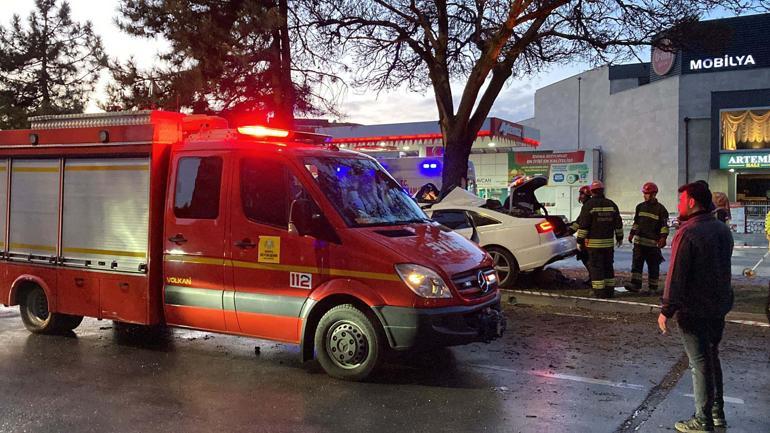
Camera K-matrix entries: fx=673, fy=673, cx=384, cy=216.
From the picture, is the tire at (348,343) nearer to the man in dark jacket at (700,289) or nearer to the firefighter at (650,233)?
the man in dark jacket at (700,289)

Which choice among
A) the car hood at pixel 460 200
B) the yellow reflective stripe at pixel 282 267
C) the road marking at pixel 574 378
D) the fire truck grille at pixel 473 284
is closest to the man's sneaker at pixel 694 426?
the road marking at pixel 574 378

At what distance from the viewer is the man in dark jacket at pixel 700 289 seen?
14.7 feet

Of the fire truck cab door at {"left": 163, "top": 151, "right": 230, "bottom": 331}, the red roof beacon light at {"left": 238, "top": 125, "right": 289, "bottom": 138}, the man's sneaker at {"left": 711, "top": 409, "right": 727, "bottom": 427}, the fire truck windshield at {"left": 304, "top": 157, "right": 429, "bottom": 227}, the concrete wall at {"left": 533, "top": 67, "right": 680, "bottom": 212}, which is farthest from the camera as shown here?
the concrete wall at {"left": 533, "top": 67, "right": 680, "bottom": 212}

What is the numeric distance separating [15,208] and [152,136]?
2359 mm

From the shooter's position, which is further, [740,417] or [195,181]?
[195,181]

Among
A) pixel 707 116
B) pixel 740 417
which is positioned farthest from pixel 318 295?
pixel 707 116

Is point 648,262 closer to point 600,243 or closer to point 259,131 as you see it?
point 600,243

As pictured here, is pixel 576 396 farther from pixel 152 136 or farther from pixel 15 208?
pixel 15 208

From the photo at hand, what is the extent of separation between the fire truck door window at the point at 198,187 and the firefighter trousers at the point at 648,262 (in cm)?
689

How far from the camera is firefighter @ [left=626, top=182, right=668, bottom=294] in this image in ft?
33.6

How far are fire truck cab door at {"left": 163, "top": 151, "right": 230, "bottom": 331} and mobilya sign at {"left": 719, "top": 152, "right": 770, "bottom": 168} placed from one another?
31.7 metres

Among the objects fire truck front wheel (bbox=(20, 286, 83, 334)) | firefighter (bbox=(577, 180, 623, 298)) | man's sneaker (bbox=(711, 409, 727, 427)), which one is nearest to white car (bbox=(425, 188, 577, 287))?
firefighter (bbox=(577, 180, 623, 298))

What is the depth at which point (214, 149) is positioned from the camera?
6359 millimetres

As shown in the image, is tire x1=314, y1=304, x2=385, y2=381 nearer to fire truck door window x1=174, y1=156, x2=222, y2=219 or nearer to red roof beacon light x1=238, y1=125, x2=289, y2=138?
fire truck door window x1=174, y1=156, x2=222, y2=219
